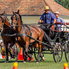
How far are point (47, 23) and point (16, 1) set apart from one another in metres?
26.2

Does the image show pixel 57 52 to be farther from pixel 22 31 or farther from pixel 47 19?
pixel 22 31

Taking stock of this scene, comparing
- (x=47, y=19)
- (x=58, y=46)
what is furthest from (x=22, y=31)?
(x=58, y=46)

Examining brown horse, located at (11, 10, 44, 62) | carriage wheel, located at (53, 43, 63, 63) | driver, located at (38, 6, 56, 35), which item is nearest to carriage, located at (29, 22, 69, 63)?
carriage wheel, located at (53, 43, 63, 63)

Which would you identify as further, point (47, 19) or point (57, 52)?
point (47, 19)

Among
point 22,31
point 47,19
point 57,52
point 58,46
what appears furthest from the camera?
point 47,19

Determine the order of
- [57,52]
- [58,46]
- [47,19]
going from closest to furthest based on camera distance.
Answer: [57,52], [58,46], [47,19]

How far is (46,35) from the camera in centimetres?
1290

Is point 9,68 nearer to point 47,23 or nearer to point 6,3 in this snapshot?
point 47,23

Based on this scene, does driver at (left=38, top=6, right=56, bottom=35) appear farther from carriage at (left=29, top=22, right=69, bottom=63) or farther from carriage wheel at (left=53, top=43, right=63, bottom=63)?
carriage wheel at (left=53, top=43, right=63, bottom=63)

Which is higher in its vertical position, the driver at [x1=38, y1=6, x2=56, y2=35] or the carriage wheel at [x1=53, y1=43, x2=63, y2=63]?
the driver at [x1=38, y1=6, x2=56, y2=35]

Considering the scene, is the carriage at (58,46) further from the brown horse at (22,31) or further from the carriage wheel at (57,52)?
the brown horse at (22,31)

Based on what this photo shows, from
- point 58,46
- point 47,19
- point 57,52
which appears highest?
point 47,19

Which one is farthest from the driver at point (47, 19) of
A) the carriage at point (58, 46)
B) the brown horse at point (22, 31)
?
the brown horse at point (22, 31)

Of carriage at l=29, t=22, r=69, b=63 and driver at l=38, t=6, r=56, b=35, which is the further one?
driver at l=38, t=6, r=56, b=35
